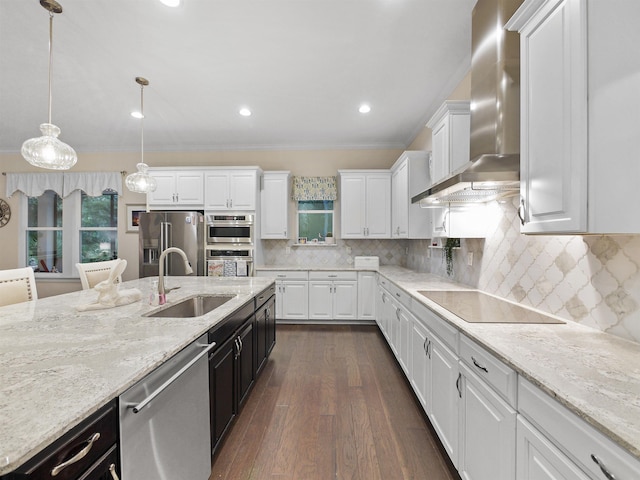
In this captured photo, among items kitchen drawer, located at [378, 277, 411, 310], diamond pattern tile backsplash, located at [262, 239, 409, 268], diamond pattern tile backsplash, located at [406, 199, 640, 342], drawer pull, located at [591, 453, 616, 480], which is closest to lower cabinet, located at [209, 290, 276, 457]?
kitchen drawer, located at [378, 277, 411, 310]

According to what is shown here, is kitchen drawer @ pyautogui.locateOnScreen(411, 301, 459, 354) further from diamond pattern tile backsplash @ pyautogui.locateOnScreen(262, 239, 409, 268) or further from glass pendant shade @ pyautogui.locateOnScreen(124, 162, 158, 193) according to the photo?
glass pendant shade @ pyautogui.locateOnScreen(124, 162, 158, 193)

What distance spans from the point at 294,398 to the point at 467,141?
247 cm

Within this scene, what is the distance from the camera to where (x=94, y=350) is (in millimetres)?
1131

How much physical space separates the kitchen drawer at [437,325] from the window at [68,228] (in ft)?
16.8

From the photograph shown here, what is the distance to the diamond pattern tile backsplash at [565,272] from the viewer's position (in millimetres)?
1258

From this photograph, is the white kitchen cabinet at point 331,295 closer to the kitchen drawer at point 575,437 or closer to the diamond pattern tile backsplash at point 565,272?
the diamond pattern tile backsplash at point 565,272

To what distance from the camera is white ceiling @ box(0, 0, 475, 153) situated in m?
2.10

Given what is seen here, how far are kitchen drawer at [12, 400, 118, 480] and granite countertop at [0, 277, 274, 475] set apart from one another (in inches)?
2.5

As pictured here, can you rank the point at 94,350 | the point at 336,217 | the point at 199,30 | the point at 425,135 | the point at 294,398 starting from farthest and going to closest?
the point at 336,217 → the point at 425,135 → the point at 294,398 → the point at 199,30 → the point at 94,350

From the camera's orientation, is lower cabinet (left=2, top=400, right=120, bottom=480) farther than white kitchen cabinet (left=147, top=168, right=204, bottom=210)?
Result: No

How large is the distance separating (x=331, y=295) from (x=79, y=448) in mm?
3696

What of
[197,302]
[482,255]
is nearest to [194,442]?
[197,302]

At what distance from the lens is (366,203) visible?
461cm

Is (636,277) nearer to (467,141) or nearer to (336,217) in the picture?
(467,141)
